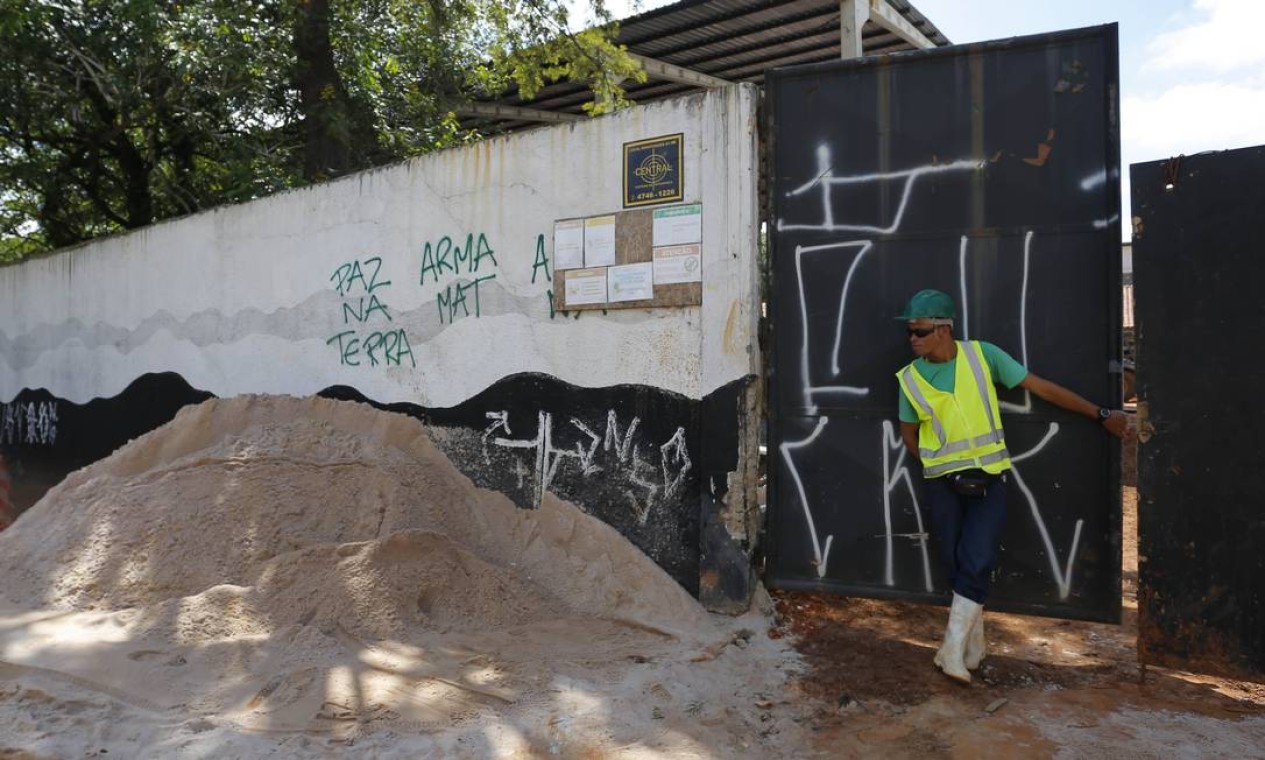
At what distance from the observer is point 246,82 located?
364 inches

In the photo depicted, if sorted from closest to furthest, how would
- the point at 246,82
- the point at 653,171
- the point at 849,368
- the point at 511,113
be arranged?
1. the point at 849,368
2. the point at 653,171
3. the point at 246,82
4. the point at 511,113

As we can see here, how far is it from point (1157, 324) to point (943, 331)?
0.83 m

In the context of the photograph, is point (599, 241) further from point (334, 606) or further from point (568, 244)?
point (334, 606)

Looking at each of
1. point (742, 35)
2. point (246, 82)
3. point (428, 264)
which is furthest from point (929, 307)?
point (246, 82)

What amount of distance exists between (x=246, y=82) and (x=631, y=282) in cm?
671

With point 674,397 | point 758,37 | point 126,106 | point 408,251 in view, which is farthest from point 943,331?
point 126,106

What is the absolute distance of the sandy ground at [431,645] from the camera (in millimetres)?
3113

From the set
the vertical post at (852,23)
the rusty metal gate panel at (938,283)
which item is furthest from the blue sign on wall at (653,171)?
the vertical post at (852,23)

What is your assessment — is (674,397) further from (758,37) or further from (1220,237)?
(758,37)

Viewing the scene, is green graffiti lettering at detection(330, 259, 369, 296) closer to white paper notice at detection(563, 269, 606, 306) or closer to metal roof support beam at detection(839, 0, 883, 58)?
white paper notice at detection(563, 269, 606, 306)

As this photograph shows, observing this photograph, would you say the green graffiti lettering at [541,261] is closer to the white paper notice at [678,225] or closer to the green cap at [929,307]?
the white paper notice at [678,225]

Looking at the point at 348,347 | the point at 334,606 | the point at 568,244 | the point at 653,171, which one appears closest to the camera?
the point at 334,606

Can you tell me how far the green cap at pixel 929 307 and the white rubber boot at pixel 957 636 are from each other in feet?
3.97

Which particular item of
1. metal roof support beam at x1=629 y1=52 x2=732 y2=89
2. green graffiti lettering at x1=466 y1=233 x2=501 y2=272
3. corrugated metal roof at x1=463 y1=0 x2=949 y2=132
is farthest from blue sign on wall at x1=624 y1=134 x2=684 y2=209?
metal roof support beam at x1=629 y1=52 x2=732 y2=89
